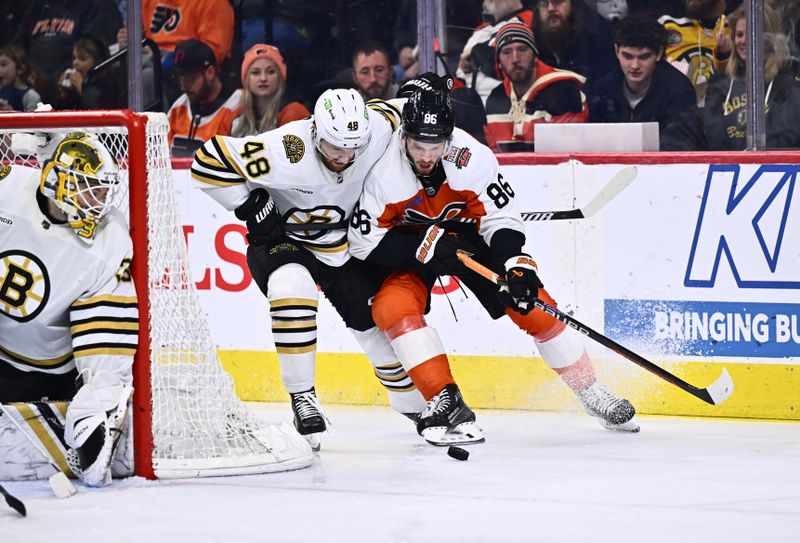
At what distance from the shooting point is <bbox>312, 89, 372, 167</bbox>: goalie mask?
3.82m

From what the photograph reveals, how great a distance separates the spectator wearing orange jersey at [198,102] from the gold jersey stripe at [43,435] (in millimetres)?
2178

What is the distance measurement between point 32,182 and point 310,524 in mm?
1120

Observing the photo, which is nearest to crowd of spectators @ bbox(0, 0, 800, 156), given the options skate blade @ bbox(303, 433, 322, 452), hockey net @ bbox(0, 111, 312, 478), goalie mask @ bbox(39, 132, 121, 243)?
skate blade @ bbox(303, 433, 322, 452)

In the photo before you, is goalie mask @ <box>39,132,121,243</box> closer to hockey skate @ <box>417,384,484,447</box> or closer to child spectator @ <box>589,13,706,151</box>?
hockey skate @ <box>417,384,484,447</box>

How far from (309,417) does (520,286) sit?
2.32 feet

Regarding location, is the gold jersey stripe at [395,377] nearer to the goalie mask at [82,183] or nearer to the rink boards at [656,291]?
the rink boards at [656,291]

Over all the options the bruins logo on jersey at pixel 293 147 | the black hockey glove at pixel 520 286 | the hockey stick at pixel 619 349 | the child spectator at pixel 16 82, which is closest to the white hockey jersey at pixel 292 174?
the bruins logo on jersey at pixel 293 147

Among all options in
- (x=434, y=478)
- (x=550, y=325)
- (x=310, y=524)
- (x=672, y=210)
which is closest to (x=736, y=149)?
(x=672, y=210)

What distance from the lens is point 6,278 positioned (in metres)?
3.44

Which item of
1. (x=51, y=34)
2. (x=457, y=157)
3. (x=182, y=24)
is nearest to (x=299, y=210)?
(x=457, y=157)

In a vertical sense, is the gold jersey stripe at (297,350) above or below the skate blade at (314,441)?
above

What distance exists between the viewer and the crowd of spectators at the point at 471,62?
4.81 m

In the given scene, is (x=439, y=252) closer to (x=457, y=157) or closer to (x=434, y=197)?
(x=434, y=197)

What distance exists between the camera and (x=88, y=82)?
19.3ft
